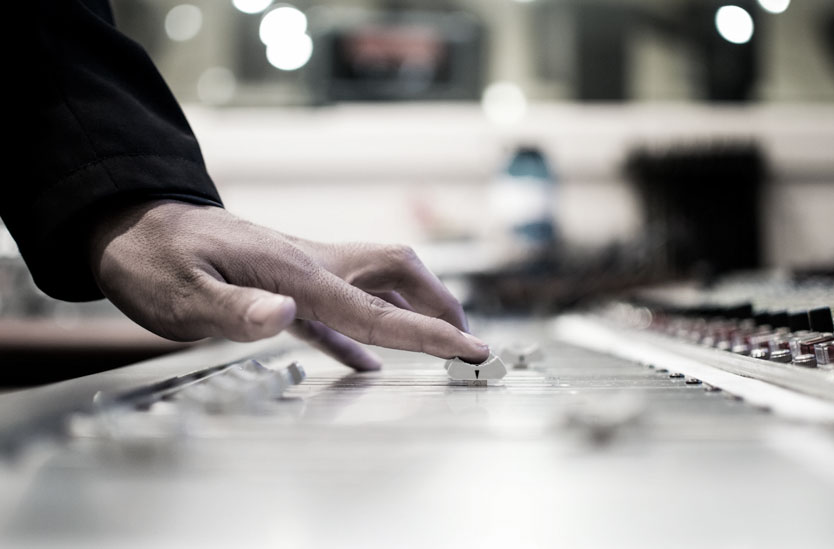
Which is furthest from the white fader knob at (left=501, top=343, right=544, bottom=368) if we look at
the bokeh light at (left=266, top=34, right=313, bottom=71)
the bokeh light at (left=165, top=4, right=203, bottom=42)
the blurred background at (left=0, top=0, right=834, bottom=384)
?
the bokeh light at (left=165, top=4, right=203, bottom=42)

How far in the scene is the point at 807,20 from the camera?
4254 mm

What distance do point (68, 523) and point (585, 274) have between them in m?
2.15

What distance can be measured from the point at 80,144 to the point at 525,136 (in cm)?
319

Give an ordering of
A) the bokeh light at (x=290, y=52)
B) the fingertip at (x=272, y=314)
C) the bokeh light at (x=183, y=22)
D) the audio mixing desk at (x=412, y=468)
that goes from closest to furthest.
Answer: the audio mixing desk at (x=412, y=468), the fingertip at (x=272, y=314), the bokeh light at (x=290, y=52), the bokeh light at (x=183, y=22)

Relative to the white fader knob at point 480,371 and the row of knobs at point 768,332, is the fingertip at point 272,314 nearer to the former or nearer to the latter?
the white fader knob at point 480,371

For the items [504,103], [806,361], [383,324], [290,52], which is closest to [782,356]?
[806,361]

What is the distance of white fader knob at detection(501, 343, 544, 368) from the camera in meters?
0.67

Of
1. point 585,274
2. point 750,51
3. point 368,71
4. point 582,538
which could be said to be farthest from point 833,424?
point 750,51

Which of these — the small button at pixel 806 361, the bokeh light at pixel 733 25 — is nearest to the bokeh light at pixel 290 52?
the bokeh light at pixel 733 25

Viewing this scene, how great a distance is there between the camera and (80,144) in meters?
0.58

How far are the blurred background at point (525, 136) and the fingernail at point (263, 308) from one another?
2682 millimetres

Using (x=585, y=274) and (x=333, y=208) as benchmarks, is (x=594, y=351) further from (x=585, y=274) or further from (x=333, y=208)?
(x=333, y=208)

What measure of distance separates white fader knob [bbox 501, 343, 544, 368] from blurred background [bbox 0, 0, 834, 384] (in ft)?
8.06

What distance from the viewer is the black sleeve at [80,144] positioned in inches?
23.0
